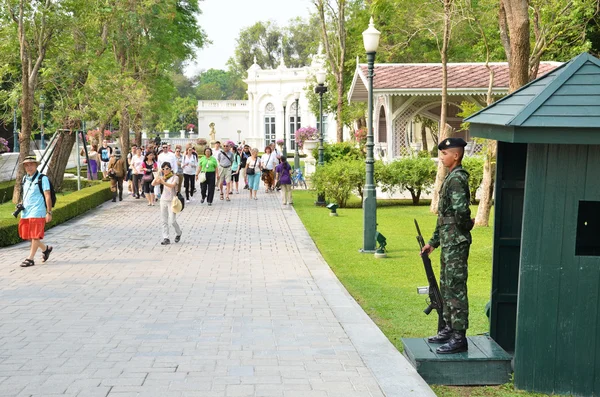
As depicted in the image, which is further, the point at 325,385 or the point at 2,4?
the point at 2,4

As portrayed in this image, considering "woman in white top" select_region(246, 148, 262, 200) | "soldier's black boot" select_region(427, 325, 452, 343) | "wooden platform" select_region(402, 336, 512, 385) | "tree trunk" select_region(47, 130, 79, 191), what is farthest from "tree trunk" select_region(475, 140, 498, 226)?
"tree trunk" select_region(47, 130, 79, 191)

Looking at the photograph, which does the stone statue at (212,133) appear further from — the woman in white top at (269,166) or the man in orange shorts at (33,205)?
the man in orange shorts at (33,205)

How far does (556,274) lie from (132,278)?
6200 mm

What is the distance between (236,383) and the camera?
541 centimetres

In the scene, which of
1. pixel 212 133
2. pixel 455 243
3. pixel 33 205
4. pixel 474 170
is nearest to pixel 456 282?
pixel 455 243

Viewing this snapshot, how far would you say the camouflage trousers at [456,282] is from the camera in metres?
5.61

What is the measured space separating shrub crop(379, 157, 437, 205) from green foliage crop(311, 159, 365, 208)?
2.96 ft

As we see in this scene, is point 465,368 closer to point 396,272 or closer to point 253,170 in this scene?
point 396,272

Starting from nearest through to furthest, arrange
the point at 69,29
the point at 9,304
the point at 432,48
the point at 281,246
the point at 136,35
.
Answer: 1. the point at 9,304
2. the point at 281,246
3. the point at 69,29
4. the point at 136,35
5. the point at 432,48

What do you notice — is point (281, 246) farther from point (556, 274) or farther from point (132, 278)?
point (556, 274)

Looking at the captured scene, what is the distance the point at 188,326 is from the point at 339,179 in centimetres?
1329

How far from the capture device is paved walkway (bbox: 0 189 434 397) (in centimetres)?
546

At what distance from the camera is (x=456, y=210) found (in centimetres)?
561

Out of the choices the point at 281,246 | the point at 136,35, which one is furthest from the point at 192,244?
the point at 136,35
